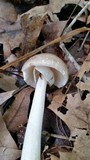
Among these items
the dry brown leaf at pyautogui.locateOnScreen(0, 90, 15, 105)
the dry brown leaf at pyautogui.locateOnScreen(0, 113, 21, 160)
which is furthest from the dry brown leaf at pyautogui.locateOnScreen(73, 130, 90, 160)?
the dry brown leaf at pyautogui.locateOnScreen(0, 90, 15, 105)

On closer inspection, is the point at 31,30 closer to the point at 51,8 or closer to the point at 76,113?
the point at 51,8

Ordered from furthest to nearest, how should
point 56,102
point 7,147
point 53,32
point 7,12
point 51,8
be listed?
point 7,12 → point 51,8 → point 53,32 → point 56,102 → point 7,147

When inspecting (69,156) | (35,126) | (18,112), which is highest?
(18,112)

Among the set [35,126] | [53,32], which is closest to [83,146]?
[35,126]

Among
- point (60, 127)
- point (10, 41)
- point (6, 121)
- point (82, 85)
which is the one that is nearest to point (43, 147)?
point (60, 127)

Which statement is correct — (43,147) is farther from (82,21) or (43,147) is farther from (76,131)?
(82,21)

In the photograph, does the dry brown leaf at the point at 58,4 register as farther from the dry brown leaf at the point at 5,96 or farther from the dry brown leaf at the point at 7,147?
the dry brown leaf at the point at 7,147

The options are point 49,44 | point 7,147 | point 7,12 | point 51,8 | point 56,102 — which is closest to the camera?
point 7,147
